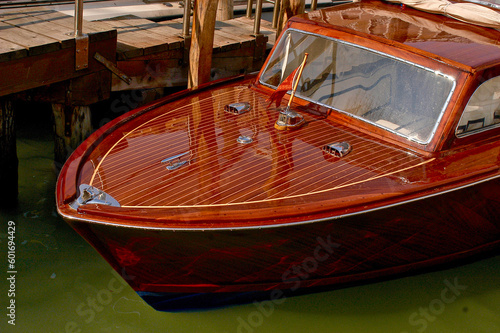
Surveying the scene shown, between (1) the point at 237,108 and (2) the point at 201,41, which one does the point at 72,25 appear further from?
(1) the point at 237,108

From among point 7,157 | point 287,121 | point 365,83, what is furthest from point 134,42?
point 365,83

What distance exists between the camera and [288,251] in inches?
142

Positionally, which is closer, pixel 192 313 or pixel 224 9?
pixel 192 313

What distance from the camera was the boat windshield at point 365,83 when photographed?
4121 mm

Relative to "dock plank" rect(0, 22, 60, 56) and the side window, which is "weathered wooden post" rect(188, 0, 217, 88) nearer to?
"dock plank" rect(0, 22, 60, 56)

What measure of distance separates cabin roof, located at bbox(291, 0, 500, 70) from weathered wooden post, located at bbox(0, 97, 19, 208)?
2.54 m

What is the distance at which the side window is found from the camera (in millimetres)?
4113

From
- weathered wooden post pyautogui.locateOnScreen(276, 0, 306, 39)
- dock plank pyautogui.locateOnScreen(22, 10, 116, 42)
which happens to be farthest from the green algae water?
weathered wooden post pyautogui.locateOnScreen(276, 0, 306, 39)

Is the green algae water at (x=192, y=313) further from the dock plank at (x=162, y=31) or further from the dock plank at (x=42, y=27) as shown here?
the dock plank at (x=162, y=31)

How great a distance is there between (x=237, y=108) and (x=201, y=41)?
3.81ft

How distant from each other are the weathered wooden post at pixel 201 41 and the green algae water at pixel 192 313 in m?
1.87

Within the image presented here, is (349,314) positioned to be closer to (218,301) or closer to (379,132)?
(218,301)

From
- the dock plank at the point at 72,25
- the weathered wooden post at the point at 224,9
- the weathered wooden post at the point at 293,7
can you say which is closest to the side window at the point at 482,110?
the weathered wooden post at the point at 293,7

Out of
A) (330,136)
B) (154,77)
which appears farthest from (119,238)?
(154,77)
